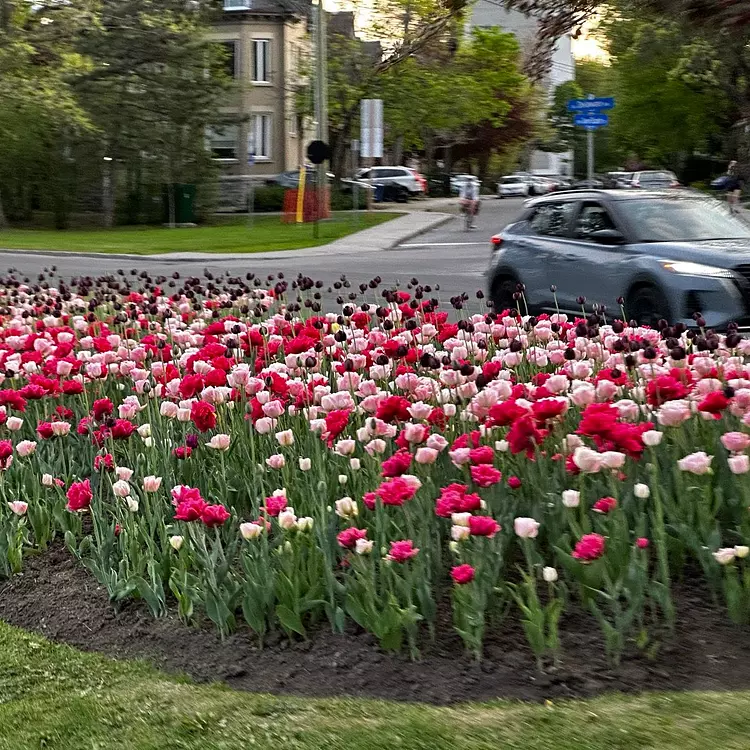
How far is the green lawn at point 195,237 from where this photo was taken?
32.3 metres

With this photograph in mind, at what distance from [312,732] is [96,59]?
4246 cm

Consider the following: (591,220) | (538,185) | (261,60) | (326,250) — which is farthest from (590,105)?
(538,185)

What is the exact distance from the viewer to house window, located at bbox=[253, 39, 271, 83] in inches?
2392

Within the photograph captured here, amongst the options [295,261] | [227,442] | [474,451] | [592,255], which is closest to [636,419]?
[474,451]

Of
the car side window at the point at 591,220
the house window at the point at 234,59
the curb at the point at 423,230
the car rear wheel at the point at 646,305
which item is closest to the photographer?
the car rear wheel at the point at 646,305

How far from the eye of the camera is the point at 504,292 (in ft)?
46.8

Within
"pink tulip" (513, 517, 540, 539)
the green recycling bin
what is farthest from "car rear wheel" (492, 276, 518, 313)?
the green recycling bin

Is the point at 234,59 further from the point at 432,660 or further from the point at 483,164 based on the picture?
the point at 432,660

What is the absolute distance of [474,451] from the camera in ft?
14.5

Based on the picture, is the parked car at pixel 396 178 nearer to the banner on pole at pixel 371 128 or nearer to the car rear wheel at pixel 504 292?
the banner on pole at pixel 371 128

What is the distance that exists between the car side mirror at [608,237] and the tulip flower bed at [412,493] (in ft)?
20.0

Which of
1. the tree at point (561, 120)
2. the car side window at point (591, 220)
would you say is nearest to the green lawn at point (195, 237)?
the car side window at point (591, 220)

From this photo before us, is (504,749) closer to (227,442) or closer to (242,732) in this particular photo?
(242,732)

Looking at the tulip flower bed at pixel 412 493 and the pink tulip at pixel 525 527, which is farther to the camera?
the tulip flower bed at pixel 412 493
